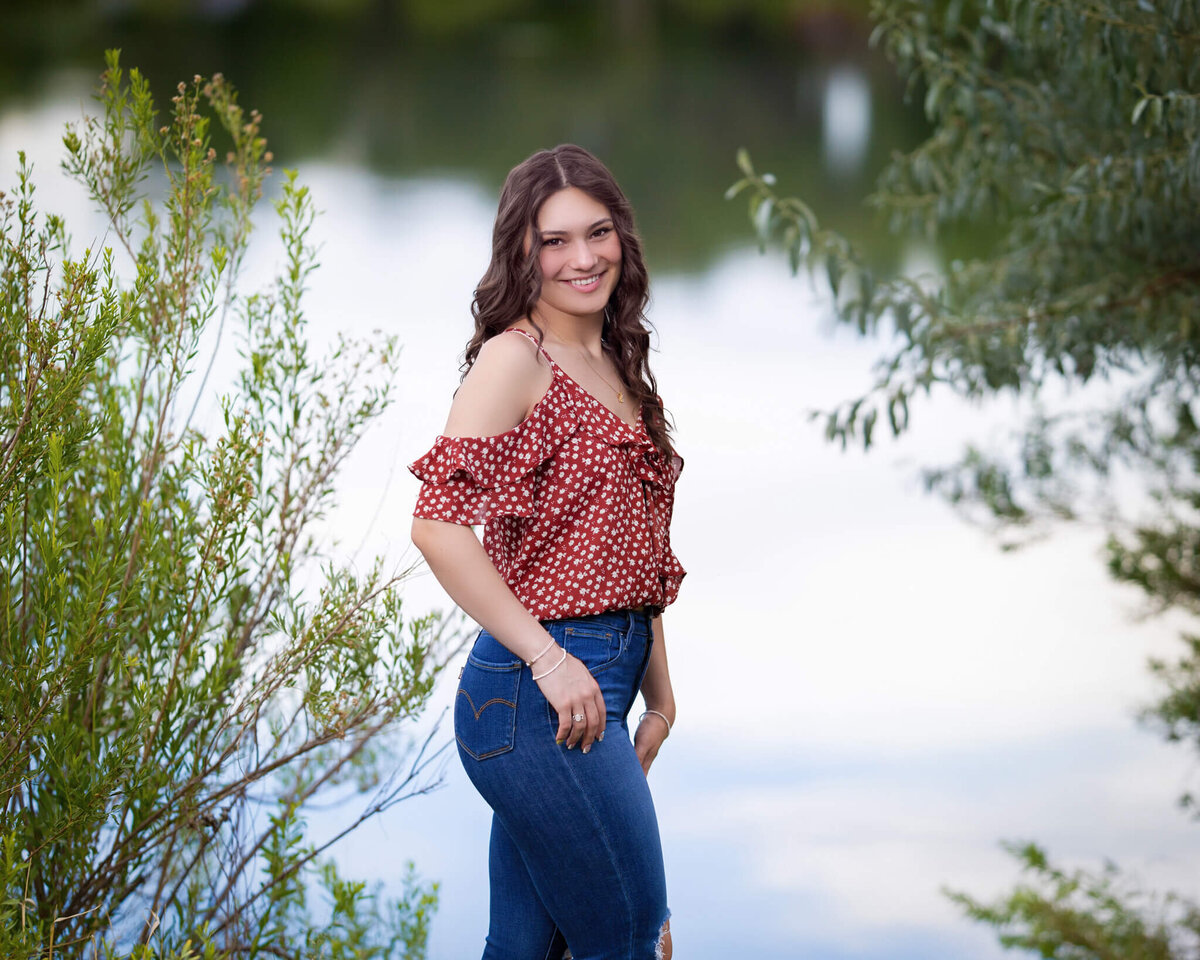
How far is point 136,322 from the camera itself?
192 centimetres

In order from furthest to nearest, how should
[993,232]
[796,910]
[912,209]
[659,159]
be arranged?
[659,159] → [993,232] → [912,209] → [796,910]

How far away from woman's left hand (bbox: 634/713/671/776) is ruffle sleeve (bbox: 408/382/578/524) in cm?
39

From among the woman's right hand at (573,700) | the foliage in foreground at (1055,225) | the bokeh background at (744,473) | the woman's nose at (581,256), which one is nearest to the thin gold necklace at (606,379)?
the woman's nose at (581,256)

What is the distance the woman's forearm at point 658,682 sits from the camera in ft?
5.78

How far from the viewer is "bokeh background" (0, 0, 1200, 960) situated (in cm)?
360

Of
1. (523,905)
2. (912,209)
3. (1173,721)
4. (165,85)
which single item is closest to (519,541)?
(523,905)

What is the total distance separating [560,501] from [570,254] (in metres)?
0.32

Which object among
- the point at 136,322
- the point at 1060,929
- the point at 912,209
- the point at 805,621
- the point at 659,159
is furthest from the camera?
the point at 659,159

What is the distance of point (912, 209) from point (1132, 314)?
32.5 inches

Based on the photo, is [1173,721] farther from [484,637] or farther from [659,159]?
[659,159]

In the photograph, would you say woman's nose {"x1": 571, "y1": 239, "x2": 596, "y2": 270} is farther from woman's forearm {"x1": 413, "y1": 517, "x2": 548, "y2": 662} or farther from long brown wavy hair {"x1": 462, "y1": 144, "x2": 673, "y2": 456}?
A: woman's forearm {"x1": 413, "y1": 517, "x2": 548, "y2": 662}

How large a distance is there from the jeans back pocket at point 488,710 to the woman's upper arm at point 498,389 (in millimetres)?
269

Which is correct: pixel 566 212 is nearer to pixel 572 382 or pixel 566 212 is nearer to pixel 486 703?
pixel 572 382

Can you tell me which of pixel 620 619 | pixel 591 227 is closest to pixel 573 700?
pixel 620 619
